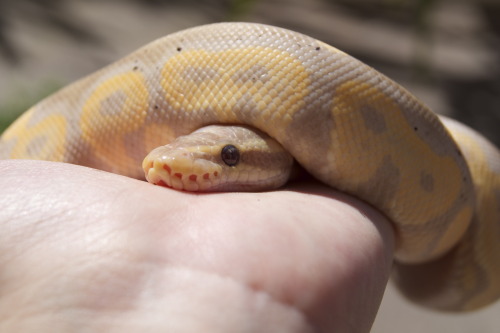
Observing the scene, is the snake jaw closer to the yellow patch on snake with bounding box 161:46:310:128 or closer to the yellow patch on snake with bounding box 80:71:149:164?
the yellow patch on snake with bounding box 161:46:310:128

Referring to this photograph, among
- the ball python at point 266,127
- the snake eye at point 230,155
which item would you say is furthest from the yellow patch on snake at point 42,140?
the snake eye at point 230,155

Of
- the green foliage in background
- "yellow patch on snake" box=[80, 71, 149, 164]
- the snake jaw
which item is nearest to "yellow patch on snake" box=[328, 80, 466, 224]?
the snake jaw

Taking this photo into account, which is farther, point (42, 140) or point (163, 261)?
point (42, 140)

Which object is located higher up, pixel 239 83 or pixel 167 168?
pixel 239 83

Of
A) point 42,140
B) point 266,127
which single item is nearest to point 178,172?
point 266,127

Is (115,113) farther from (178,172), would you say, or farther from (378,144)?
(378,144)

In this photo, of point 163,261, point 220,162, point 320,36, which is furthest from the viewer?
point 320,36
